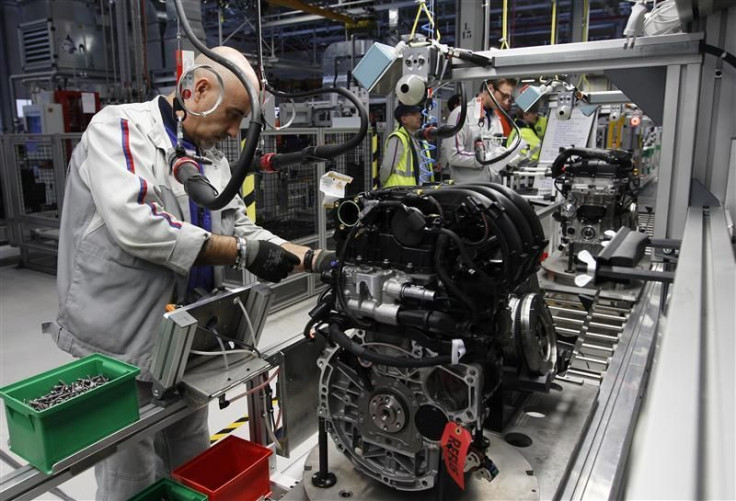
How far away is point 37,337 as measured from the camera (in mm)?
4336

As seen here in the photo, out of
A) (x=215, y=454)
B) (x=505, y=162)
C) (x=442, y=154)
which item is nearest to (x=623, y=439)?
(x=215, y=454)

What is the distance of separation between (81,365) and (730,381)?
4.52ft

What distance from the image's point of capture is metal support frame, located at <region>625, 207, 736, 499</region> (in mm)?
380

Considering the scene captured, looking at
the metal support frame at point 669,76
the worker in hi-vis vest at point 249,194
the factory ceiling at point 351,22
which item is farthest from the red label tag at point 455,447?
the factory ceiling at point 351,22

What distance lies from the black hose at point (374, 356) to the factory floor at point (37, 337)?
784 mm

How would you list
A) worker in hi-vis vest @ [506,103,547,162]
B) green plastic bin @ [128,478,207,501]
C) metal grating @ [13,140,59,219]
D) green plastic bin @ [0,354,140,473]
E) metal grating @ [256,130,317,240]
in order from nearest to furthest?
green plastic bin @ [0,354,140,473] < green plastic bin @ [128,478,207,501] < metal grating @ [256,130,317,240] < worker in hi-vis vest @ [506,103,547,162] < metal grating @ [13,140,59,219]

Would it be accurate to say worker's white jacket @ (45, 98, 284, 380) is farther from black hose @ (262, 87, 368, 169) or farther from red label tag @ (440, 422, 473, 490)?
red label tag @ (440, 422, 473, 490)

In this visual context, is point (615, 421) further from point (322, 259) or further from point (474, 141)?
point (474, 141)

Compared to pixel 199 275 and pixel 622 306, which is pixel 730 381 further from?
pixel 622 306

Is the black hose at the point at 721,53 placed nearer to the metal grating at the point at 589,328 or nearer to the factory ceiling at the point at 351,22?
the metal grating at the point at 589,328

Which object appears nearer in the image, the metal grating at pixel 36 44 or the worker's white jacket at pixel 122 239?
the worker's white jacket at pixel 122 239

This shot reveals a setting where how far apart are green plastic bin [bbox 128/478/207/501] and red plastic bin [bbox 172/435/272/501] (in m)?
0.03

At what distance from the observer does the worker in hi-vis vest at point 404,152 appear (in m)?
4.48

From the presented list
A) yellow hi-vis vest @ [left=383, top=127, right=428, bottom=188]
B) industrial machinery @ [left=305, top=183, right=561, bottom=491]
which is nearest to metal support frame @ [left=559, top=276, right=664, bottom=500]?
industrial machinery @ [left=305, top=183, right=561, bottom=491]
